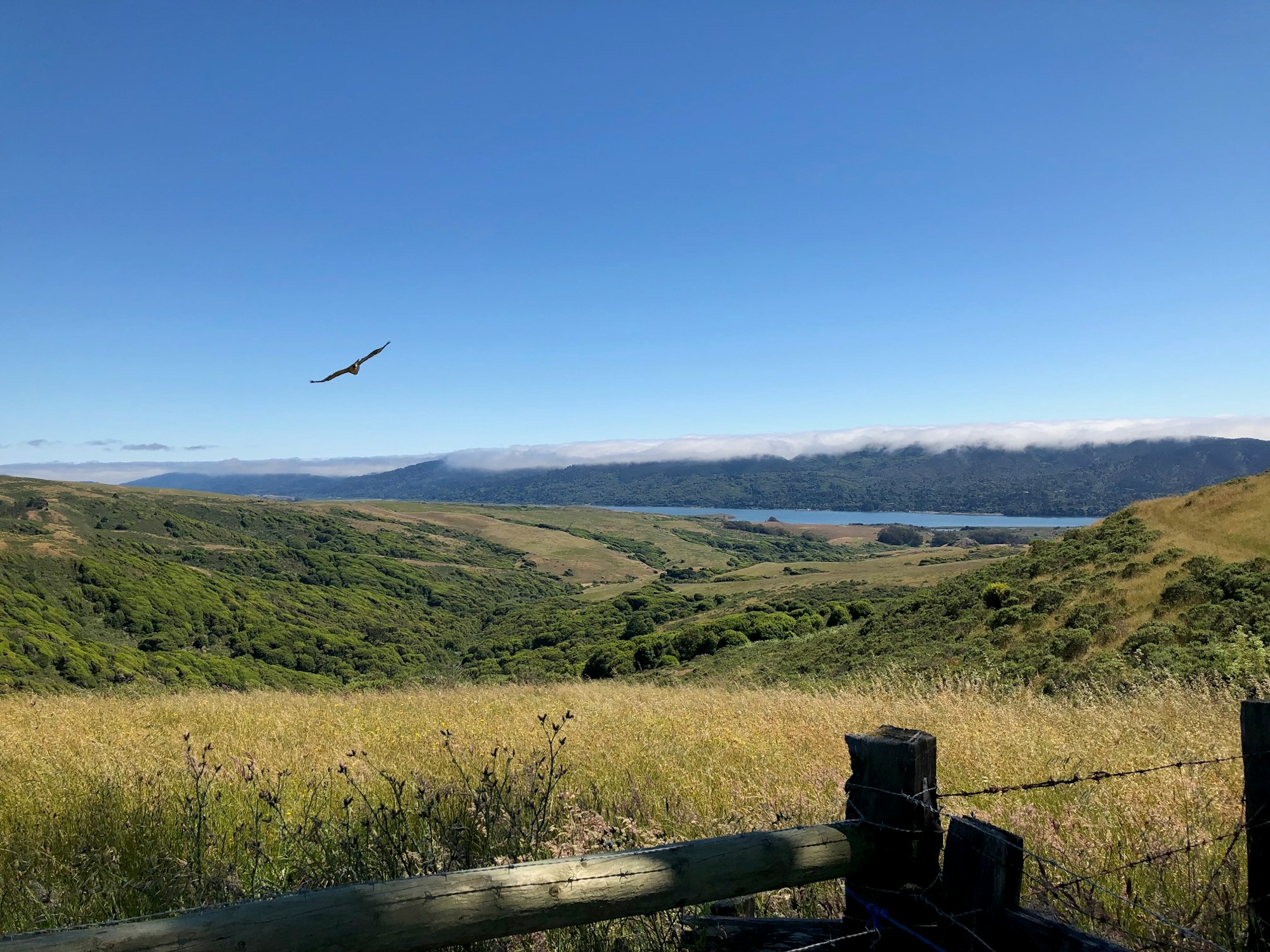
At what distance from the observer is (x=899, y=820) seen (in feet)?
8.41

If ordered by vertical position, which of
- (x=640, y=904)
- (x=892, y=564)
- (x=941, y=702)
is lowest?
(x=892, y=564)

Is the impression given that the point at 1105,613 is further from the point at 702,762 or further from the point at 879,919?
the point at 879,919

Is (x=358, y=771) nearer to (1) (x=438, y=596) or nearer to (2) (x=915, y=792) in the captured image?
(2) (x=915, y=792)

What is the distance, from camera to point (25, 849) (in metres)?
4.59

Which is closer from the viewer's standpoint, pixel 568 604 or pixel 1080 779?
pixel 1080 779

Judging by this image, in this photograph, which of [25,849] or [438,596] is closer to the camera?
[25,849]

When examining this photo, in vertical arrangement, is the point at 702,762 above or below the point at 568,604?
above

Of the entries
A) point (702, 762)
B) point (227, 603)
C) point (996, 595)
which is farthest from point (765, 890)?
point (227, 603)

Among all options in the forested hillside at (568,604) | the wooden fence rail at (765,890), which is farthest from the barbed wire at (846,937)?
the forested hillside at (568,604)

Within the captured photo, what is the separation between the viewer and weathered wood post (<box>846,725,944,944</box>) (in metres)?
2.55

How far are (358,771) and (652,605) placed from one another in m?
74.8

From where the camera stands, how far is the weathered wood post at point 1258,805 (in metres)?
2.59

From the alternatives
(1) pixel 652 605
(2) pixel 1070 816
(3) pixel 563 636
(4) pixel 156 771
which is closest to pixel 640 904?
(2) pixel 1070 816

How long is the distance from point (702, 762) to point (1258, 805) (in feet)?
14.5
